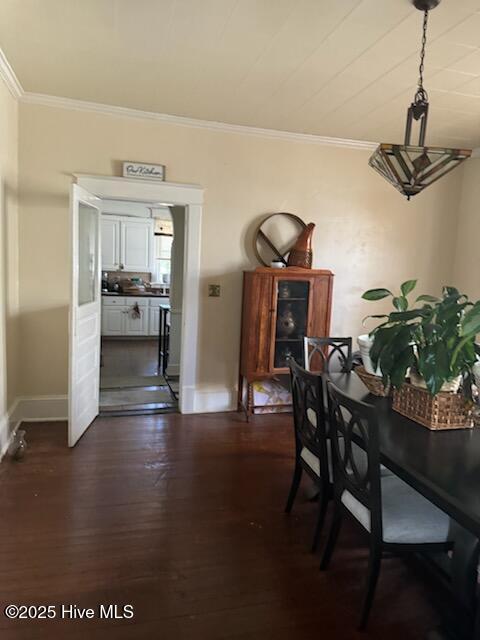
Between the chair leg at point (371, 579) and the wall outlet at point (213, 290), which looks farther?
the wall outlet at point (213, 290)

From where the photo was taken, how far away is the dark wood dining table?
53.7 inches

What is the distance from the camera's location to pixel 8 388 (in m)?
3.33

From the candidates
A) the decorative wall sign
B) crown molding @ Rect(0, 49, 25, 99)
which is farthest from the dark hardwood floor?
crown molding @ Rect(0, 49, 25, 99)

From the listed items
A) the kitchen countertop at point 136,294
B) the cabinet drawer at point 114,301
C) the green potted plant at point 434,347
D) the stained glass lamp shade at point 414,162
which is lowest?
the cabinet drawer at point 114,301

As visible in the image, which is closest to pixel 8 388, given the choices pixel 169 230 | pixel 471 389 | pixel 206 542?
pixel 206 542

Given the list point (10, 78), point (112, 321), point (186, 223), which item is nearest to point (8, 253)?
point (10, 78)

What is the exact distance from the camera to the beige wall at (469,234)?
438 cm

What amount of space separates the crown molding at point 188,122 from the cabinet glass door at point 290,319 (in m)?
1.36

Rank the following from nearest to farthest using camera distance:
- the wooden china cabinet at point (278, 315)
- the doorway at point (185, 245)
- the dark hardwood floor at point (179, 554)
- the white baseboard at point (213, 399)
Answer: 1. the dark hardwood floor at point (179, 554)
2. the doorway at point (185, 245)
3. the wooden china cabinet at point (278, 315)
4. the white baseboard at point (213, 399)

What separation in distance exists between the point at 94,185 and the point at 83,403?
178cm

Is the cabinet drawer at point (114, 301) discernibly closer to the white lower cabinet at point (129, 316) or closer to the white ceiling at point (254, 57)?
the white lower cabinet at point (129, 316)

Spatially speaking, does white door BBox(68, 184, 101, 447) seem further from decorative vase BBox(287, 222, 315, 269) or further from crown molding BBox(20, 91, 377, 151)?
decorative vase BBox(287, 222, 315, 269)

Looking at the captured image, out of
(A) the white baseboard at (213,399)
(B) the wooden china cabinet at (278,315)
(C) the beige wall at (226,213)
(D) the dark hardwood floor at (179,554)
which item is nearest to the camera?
(D) the dark hardwood floor at (179,554)

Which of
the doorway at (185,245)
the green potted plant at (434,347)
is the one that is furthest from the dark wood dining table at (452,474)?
the doorway at (185,245)
